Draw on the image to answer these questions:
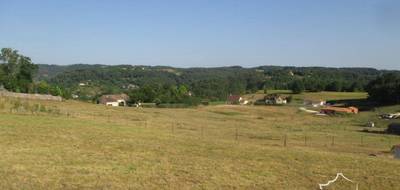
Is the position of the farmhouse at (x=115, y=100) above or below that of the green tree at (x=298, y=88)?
below

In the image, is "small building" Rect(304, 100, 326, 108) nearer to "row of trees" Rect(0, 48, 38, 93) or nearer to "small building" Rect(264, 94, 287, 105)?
"small building" Rect(264, 94, 287, 105)

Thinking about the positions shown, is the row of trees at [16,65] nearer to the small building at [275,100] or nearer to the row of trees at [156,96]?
the row of trees at [156,96]

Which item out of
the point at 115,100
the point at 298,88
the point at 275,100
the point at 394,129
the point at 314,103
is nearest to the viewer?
the point at 394,129

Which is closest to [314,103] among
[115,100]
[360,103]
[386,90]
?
[360,103]

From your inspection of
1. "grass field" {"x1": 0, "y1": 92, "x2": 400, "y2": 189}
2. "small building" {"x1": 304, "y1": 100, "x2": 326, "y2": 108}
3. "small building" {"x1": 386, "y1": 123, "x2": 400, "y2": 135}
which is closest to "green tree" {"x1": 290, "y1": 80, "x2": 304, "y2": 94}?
"small building" {"x1": 304, "y1": 100, "x2": 326, "y2": 108}

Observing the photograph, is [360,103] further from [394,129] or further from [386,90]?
[394,129]

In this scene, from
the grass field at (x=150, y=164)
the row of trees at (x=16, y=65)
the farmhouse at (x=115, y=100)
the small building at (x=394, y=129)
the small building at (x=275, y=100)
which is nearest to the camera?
the grass field at (x=150, y=164)

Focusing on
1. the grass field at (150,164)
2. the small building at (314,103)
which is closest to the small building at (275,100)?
the small building at (314,103)

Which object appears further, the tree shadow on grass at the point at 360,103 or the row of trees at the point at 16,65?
the tree shadow on grass at the point at 360,103

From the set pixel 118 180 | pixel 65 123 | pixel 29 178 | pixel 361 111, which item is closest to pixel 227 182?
pixel 118 180

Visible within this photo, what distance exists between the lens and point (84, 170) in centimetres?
1984

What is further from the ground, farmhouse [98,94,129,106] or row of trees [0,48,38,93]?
row of trees [0,48,38,93]

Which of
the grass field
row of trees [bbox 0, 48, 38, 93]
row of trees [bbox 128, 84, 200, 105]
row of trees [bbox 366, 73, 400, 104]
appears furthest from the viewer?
row of trees [bbox 128, 84, 200, 105]

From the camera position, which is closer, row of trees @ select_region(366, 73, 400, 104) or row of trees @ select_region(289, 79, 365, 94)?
row of trees @ select_region(366, 73, 400, 104)
